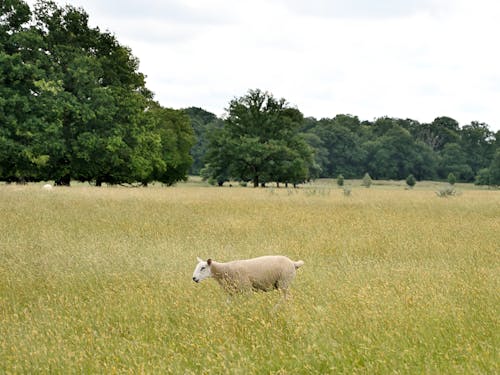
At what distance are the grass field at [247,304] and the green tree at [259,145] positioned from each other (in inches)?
1589

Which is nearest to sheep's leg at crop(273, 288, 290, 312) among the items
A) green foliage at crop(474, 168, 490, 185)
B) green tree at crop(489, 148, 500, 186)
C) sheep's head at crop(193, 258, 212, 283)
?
sheep's head at crop(193, 258, 212, 283)

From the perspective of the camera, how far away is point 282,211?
19.4 metres

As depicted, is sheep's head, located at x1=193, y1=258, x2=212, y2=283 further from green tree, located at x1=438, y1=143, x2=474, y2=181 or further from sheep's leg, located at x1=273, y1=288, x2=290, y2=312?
green tree, located at x1=438, y1=143, x2=474, y2=181

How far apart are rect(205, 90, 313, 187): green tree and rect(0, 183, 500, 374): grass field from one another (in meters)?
40.4

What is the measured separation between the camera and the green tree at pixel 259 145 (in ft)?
180

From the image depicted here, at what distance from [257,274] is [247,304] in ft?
1.98

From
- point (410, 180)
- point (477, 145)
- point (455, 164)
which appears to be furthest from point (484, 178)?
point (477, 145)

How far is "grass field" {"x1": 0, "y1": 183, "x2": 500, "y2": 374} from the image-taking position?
4852 mm

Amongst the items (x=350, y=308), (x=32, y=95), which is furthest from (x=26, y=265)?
(x=32, y=95)

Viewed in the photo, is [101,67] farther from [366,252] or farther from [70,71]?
[366,252]

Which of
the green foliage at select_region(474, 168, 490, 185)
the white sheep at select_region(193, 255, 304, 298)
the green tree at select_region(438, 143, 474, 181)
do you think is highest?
the green tree at select_region(438, 143, 474, 181)

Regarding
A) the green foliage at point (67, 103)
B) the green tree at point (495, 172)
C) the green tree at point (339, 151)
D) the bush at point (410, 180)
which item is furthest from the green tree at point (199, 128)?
the green tree at point (495, 172)

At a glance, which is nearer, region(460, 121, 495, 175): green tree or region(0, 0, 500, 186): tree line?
region(0, 0, 500, 186): tree line

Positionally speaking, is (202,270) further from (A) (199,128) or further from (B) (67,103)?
(A) (199,128)
